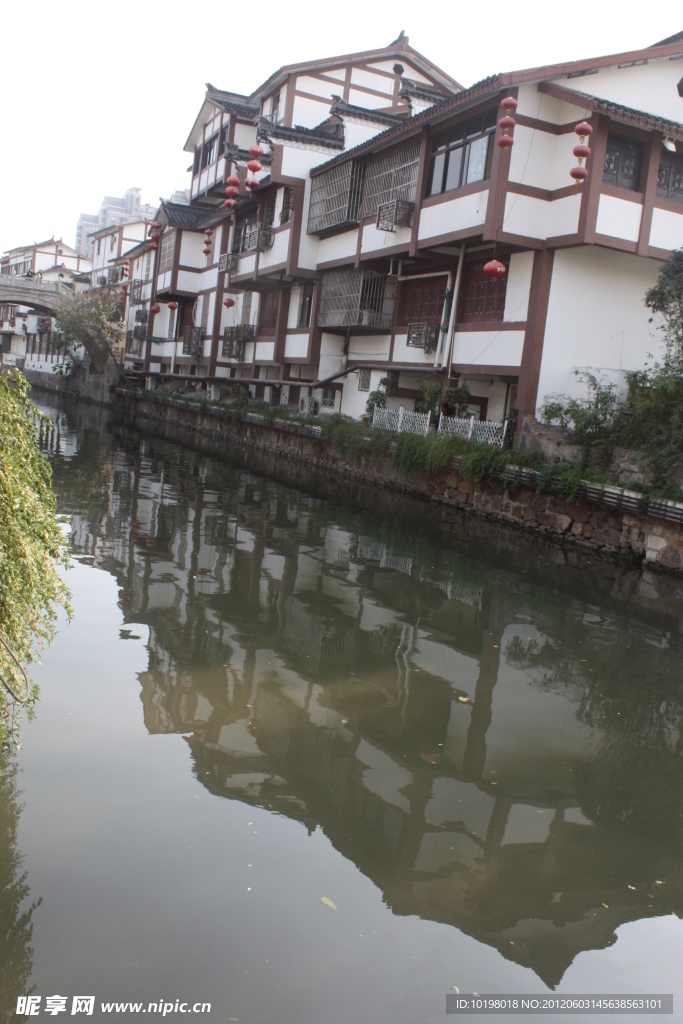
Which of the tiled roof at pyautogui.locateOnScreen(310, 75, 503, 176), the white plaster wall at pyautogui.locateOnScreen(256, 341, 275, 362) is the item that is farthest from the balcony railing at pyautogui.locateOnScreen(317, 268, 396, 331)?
the white plaster wall at pyautogui.locateOnScreen(256, 341, 275, 362)

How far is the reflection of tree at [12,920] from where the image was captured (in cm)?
358

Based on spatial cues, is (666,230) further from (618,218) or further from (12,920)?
(12,920)

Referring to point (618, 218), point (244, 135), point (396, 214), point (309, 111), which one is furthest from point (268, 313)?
point (618, 218)

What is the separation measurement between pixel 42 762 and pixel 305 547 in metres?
8.14

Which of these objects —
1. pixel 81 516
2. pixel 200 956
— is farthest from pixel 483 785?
pixel 81 516

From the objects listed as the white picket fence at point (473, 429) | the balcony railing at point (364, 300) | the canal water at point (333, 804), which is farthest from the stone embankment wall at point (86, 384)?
the canal water at point (333, 804)

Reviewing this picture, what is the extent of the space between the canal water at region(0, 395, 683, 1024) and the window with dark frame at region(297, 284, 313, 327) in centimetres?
2163

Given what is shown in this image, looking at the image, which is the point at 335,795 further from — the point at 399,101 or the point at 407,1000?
the point at 399,101

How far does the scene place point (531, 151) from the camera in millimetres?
19016

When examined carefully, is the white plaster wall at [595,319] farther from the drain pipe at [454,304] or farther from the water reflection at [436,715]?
the water reflection at [436,715]

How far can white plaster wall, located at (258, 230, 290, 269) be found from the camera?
97.7 ft

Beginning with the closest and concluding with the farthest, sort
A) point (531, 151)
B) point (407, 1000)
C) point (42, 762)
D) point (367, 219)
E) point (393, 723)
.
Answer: point (407, 1000) → point (42, 762) → point (393, 723) → point (531, 151) → point (367, 219)

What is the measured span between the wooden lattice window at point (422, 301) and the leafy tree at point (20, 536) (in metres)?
20.1

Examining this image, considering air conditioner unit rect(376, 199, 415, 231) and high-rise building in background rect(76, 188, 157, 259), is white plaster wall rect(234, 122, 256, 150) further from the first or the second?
high-rise building in background rect(76, 188, 157, 259)
